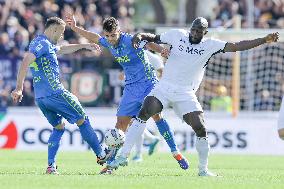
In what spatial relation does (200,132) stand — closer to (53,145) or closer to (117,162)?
(117,162)

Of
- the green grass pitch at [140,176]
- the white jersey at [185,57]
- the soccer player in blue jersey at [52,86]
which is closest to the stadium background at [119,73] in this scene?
the green grass pitch at [140,176]

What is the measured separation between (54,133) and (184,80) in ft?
7.62

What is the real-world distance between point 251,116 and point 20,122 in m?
6.14

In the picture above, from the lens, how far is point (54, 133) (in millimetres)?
15617

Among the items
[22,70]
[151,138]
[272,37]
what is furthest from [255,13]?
[22,70]

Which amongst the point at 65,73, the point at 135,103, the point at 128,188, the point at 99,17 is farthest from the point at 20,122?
the point at 128,188

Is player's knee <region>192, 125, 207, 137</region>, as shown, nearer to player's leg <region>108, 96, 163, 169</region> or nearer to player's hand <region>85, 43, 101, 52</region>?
player's leg <region>108, 96, 163, 169</region>

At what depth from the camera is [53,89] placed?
15.2 meters

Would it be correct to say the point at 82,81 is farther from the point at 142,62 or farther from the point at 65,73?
the point at 142,62

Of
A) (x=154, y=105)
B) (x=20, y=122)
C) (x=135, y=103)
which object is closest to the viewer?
(x=154, y=105)

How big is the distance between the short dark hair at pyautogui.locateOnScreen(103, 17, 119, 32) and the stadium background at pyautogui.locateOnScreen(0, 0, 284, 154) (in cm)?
1082

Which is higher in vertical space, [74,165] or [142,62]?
[142,62]

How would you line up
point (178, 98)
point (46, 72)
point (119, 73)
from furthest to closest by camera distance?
1. point (119, 73)
2. point (46, 72)
3. point (178, 98)

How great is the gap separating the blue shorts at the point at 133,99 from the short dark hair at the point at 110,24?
128 centimetres
